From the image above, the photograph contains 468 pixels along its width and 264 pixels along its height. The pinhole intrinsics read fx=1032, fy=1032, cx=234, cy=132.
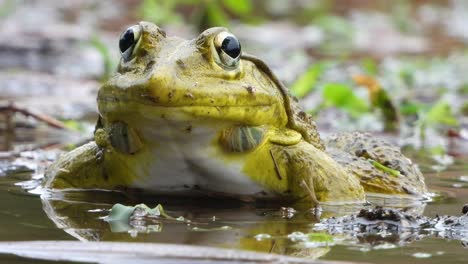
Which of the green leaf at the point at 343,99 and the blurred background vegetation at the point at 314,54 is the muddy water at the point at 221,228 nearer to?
the blurred background vegetation at the point at 314,54

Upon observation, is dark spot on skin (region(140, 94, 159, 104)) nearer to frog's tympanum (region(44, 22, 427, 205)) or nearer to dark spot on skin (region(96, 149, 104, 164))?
frog's tympanum (region(44, 22, 427, 205))

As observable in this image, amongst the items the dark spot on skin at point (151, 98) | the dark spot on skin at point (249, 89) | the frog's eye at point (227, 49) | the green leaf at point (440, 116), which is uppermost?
the frog's eye at point (227, 49)

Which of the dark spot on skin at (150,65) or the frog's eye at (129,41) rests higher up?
the frog's eye at (129,41)

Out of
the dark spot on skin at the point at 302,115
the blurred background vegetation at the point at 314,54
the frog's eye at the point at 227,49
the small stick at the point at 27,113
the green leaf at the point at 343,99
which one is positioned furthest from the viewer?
the blurred background vegetation at the point at 314,54

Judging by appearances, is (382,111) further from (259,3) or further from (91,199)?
(259,3)

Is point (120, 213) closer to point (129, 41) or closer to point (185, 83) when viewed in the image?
point (185, 83)

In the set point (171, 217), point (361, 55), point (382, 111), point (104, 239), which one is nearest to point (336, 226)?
point (171, 217)

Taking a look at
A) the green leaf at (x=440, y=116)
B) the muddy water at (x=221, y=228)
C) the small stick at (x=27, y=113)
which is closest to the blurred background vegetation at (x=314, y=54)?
the green leaf at (x=440, y=116)

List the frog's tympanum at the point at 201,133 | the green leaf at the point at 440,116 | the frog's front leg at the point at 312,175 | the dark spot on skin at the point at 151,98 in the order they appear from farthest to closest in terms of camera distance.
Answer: the green leaf at the point at 440,116 < the frog's front leg at the point at 312,175 < the frog's tympanum at the point at 201,133 < the dark spot on skin at the point at 151,98

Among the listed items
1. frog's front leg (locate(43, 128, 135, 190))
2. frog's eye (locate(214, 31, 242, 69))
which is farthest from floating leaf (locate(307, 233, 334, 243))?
frog's front leg (locate(43, 128, 135, 190))
